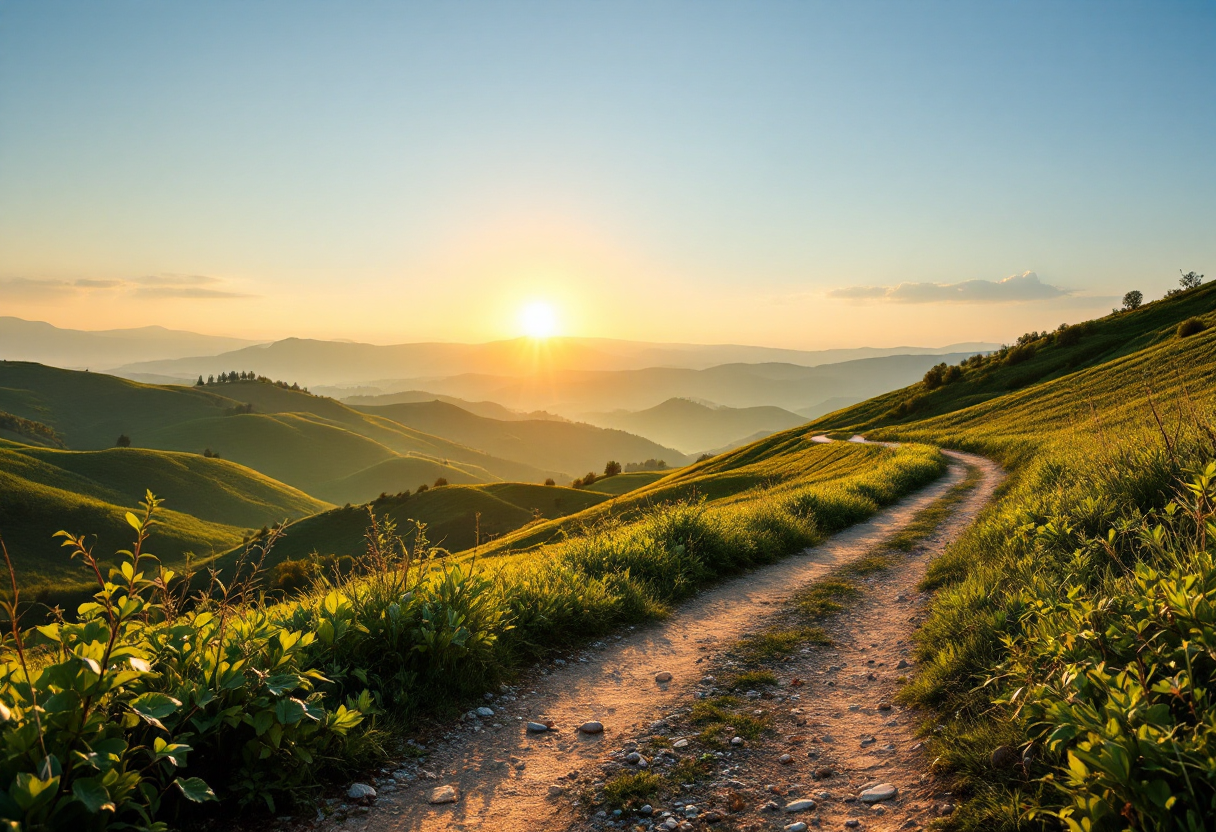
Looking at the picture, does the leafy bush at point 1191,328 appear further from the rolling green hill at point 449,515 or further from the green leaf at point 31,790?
the green leaf at point 31,790

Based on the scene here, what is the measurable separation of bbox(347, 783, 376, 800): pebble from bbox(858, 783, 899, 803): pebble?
11.4 ft

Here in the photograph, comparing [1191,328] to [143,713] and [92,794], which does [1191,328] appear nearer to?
[143,713]

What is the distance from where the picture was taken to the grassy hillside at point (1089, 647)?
9.74 ft

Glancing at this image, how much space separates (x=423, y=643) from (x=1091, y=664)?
524 centimetres

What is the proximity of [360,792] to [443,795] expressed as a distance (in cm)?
59

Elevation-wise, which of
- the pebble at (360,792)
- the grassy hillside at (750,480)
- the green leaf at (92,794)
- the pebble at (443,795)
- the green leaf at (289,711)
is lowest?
the grassy hillside at (750,480)

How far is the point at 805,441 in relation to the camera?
5119 cm

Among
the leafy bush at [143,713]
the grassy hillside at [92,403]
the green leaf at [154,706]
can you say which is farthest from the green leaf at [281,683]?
the grassy hillside at [92,403]

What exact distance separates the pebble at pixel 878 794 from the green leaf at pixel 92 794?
4.48 metres

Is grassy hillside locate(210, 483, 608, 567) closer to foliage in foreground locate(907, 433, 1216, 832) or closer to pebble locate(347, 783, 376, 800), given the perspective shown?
foliage in foreground locate(907, 433, 1216, 832)

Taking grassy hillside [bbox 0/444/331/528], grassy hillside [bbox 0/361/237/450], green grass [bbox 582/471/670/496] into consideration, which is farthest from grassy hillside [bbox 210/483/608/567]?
grassy hillside [bbox 0/361/237/450]

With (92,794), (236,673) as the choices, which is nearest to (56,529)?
(236,673)

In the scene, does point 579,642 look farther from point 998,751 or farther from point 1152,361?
point 1152,361

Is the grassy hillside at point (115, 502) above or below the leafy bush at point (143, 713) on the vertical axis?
below
